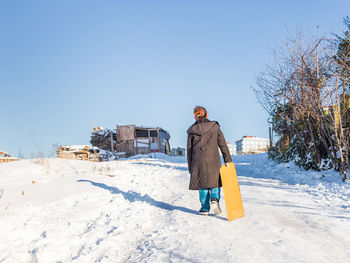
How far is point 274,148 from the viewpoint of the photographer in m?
13.8

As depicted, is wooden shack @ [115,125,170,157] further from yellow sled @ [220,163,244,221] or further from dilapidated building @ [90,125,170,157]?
yellow sled @ [220,163,244,221]

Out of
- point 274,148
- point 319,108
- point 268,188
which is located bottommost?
point 268,188

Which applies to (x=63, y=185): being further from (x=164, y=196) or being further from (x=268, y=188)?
(x=268, y=188)

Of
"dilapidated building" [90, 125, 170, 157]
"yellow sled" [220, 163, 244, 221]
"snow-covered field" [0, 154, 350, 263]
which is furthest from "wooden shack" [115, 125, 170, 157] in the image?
"yellow sled" [220, 163, 244, 221]

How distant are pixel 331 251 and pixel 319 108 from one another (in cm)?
579

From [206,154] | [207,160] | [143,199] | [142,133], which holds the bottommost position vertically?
[143,199]

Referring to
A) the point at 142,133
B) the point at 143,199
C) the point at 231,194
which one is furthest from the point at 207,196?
the point at 142,133

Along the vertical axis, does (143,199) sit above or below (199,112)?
below

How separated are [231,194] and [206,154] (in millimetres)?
825

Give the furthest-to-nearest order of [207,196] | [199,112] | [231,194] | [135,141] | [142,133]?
1. [142,133]
2. [135,141]
3. [199,112]
4. [207,196]
5. [231,194]

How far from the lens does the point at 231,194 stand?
4.27 metres

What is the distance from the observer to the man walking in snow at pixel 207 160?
4.51m

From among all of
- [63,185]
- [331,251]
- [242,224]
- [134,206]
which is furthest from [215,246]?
[63,185]

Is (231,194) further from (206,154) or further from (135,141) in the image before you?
(135,141)
